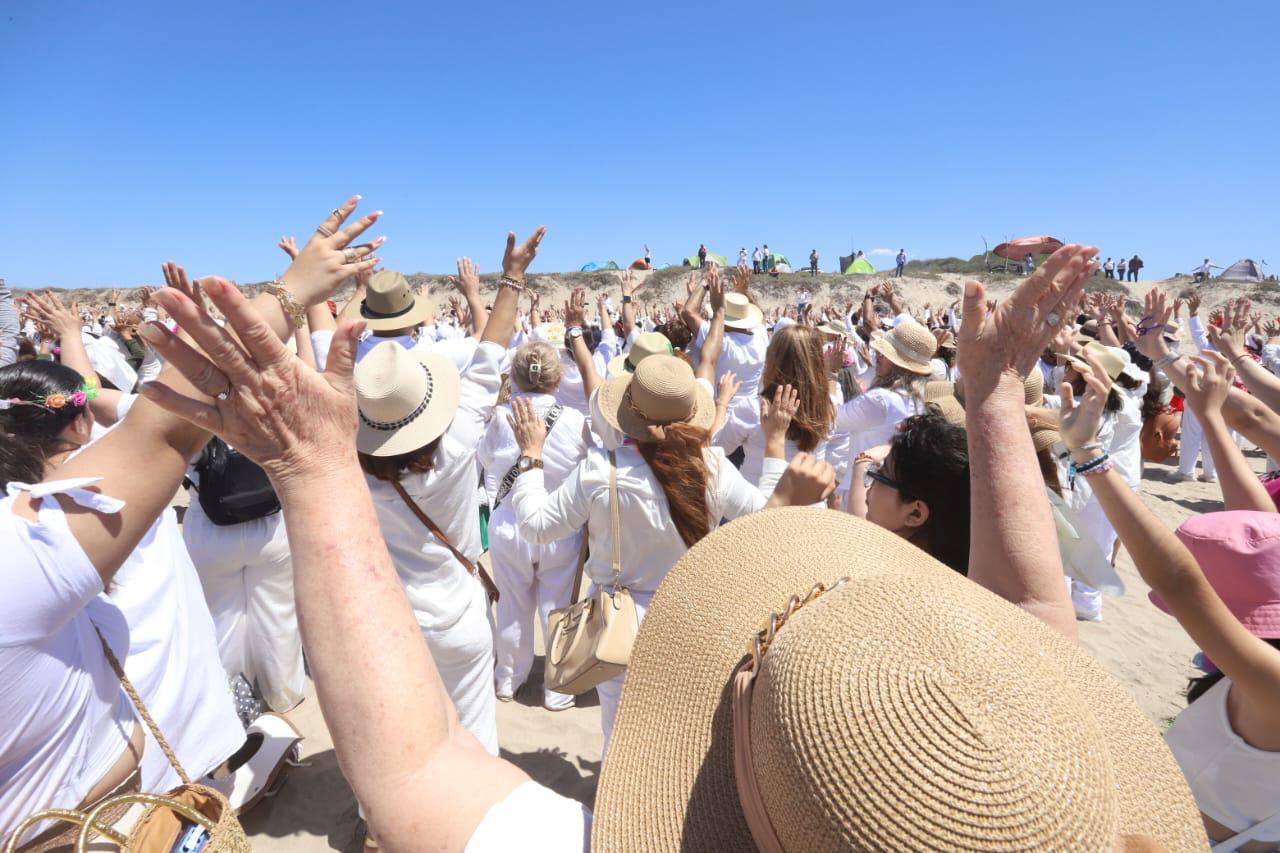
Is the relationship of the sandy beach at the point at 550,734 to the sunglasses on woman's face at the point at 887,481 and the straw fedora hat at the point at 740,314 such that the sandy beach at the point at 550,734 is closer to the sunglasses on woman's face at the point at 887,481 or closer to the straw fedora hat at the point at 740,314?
the sunglasses on woman's face at the point at 887,481

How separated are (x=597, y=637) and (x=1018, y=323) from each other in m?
1.79

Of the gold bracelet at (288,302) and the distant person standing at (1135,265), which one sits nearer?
the gold bracelet at (288,302)

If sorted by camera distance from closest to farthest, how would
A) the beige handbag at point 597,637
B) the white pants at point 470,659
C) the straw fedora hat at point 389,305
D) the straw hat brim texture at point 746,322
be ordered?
1. the beige handbag at point 597,637
2. the white pants at point 470,659
3. the straw fedora hat at point 389,305
4. the straw hat brim texture at point 746,322

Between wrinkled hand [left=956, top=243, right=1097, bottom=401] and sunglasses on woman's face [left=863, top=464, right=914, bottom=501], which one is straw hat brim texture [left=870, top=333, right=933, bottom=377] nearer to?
sunglasses on woman's face [left=863, top=464, right=914, bottom=501]

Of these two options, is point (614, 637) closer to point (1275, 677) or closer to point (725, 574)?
point (725, 574)

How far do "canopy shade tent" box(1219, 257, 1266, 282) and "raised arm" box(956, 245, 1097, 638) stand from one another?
44.2 m

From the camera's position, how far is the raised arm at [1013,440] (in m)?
1.35

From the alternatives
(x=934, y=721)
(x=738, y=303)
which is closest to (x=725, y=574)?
(x=934, y=721)

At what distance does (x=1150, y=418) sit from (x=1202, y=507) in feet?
9.92

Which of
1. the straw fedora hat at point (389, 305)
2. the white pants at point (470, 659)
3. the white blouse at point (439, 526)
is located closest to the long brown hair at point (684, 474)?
the white blouse at point (439, 526)

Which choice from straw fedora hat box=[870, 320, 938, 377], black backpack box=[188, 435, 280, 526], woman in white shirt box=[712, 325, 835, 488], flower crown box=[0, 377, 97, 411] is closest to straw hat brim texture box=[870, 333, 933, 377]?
straw fedora hat box=[870, 320, 938, 377]

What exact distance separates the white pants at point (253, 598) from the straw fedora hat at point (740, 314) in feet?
14.1

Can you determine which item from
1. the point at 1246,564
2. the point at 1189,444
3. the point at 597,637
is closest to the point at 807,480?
the point at 597,637

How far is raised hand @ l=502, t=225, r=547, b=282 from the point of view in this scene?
10.8 feet
